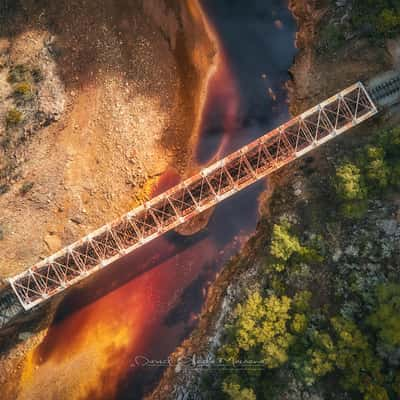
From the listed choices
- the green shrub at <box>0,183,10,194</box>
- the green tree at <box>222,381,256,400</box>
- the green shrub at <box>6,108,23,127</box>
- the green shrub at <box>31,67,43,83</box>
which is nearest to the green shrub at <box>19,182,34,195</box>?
the green shrub at <box>0,183,10,194</box>

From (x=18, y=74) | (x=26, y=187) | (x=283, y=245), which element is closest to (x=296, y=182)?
(x=283, y=245)

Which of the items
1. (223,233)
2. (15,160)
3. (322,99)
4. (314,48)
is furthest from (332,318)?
(15,160)

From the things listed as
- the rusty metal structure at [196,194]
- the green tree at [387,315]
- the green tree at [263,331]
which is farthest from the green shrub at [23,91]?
the green tree at [387,315]

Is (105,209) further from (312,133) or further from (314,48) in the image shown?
(314,48)

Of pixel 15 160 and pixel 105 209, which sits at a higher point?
pixel 15 160

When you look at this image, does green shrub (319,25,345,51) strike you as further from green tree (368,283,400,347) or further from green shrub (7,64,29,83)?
green shrub (7,64,29,83)

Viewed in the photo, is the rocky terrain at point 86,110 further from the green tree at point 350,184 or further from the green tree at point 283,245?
the green tree at point 350,184
